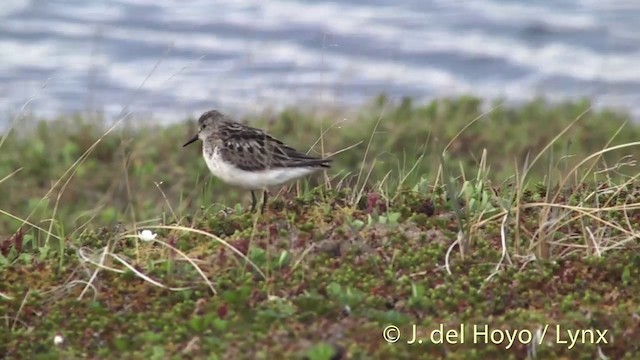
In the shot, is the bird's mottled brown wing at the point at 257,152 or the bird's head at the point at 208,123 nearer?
the bird's mottled brown wing at the point at 257,152

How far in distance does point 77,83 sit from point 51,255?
8872mm

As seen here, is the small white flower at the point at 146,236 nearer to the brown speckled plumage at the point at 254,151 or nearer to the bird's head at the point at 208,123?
the brown speckled plumage at the point at 254,151

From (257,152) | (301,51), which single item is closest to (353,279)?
(257,152)

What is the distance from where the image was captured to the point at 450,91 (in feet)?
46.9

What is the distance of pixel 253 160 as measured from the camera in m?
8.62

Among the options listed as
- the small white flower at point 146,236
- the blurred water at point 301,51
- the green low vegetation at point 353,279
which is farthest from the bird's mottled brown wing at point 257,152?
the blurred water at point 301,51

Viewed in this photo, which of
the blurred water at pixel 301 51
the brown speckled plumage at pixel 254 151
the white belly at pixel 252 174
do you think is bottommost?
the blurred water at pixel 301 51

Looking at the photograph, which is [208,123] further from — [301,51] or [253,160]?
[301,51]

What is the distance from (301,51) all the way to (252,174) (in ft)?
26.4

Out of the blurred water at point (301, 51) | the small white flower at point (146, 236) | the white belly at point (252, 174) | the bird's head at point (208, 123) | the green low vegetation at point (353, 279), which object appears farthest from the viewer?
the blurred water at point (301, 51)

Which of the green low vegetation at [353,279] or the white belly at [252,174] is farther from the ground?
the green low vegetation at [353,279]

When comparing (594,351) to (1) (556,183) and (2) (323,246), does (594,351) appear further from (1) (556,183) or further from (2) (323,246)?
(1) (556,183)

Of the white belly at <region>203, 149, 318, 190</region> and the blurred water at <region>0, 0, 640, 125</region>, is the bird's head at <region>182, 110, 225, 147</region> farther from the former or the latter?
the blurred water at <region>0, 0, 640, 125</region>

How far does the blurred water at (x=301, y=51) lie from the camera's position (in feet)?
48.5
